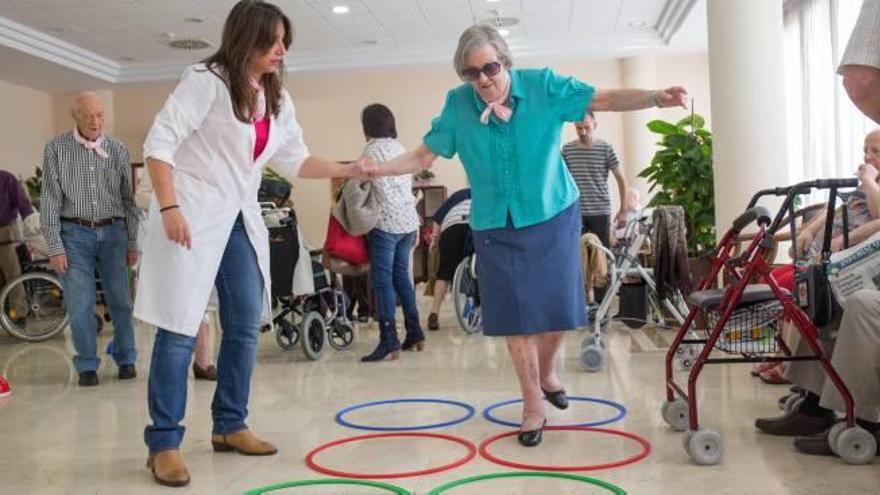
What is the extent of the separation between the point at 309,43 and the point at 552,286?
8513 mm

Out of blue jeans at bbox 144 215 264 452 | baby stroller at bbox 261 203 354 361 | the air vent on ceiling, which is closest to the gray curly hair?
blue jeans at bbox 144 215 264 452

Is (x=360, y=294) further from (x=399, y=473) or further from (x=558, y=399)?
(x=399, y=473)

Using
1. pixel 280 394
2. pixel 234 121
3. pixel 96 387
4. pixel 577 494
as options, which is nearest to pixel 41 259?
pixel 96 387

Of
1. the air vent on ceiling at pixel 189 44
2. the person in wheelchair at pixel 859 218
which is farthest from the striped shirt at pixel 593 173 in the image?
the air vent on ceiling at pixel 189 44

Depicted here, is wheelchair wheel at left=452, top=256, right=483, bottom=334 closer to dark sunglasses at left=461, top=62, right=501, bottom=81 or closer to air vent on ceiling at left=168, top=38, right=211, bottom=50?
dark sunglasses at left=461, top=62, right=501, bottom=81

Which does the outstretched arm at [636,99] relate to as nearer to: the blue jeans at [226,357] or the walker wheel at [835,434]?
the walker wheel at [835,434]

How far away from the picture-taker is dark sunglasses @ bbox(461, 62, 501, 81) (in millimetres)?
2768

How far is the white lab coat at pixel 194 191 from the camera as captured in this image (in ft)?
8.04

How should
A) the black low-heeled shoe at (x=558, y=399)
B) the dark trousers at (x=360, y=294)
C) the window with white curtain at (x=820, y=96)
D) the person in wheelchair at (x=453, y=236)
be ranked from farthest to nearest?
the window with white curtain at (x=820, y=96) → the dark trousers at (x=360, y=294) → the person in wheelchair at (x=453, y=236) → the black low-heeled shoe at (x=558, y=399)

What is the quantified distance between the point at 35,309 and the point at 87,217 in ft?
8.77

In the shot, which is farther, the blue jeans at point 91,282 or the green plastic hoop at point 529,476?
the blue jeans at point 91,282

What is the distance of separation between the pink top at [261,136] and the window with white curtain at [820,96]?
5.51m

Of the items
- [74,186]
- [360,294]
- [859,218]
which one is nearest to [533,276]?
[859,218]

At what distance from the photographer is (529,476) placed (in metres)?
2.46
